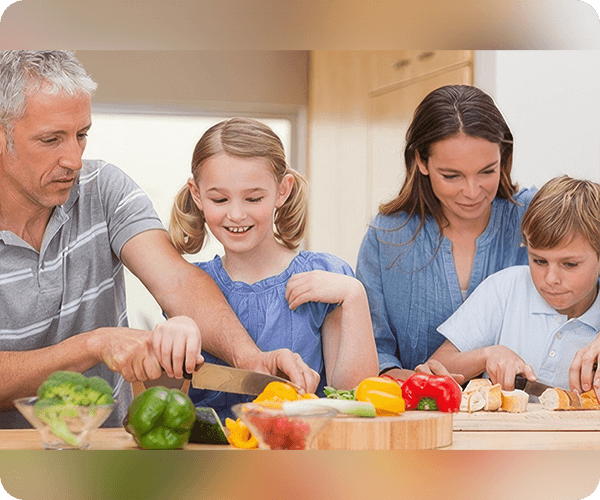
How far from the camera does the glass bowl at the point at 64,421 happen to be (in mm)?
1392

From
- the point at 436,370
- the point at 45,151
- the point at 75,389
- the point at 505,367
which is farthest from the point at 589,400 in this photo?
the point at 45,151

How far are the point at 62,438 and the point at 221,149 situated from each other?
56 cm

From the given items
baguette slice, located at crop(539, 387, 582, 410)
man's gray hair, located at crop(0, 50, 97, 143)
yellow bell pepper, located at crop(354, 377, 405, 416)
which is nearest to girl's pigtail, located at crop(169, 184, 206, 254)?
man's gray hair, located at crop(0, 50, 97, 143)

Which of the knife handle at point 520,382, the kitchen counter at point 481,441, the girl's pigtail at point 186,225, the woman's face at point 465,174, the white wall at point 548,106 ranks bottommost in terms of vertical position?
the kitchen counter at point 481,441

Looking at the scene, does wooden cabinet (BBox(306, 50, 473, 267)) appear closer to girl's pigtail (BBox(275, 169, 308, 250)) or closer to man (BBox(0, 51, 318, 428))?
girl's pigtail (BBox(275, 169, 308, 250))

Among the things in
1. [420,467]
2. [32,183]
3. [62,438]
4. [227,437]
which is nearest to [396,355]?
[420,467]

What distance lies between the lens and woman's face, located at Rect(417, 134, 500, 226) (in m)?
1.49

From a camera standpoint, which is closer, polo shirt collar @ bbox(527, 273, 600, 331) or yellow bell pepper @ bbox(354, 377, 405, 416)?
yellow bell pepper @ bbox(354, 377, 405, 416)

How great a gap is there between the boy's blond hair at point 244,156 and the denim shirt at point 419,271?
14 cm

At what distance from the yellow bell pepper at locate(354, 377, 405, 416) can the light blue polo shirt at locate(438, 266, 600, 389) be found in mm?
168

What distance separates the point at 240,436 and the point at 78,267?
1.39 ft

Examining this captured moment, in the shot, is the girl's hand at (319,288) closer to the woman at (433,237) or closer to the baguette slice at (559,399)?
the woman at (433,237)

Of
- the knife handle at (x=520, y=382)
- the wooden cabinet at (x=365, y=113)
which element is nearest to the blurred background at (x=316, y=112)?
the wooden cabinet at (x=365, y=113)

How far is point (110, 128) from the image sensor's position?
1492mm
